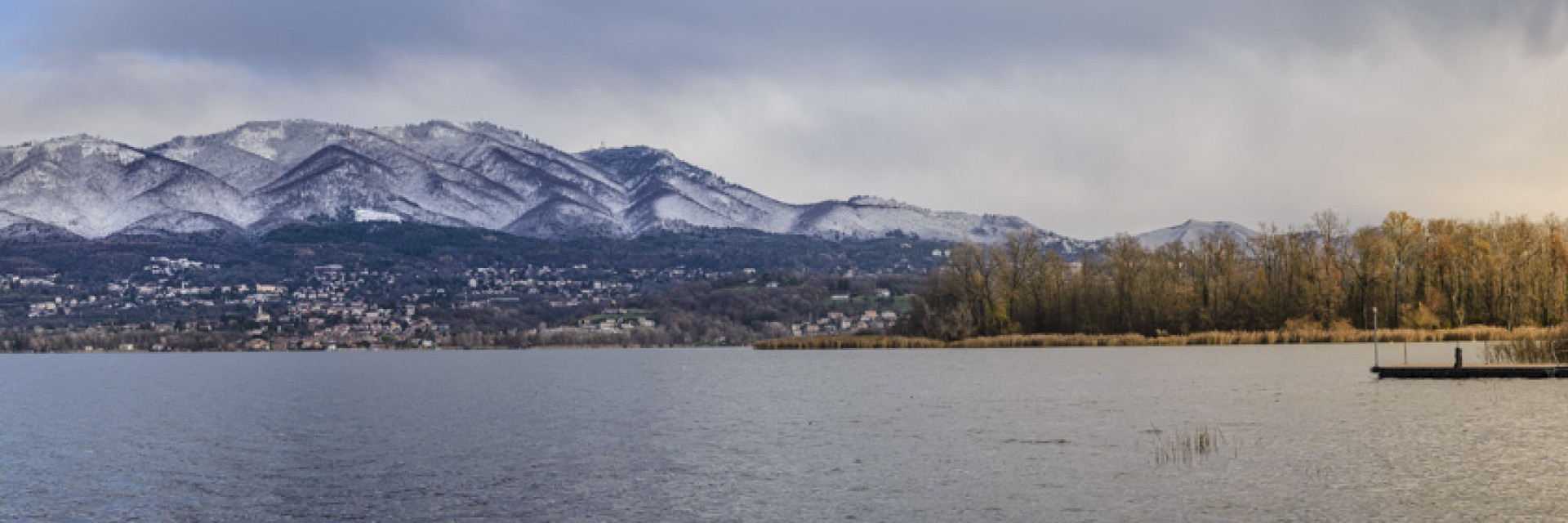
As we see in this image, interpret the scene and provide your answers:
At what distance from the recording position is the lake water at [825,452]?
30.0 m

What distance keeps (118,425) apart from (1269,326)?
98380 millimetres

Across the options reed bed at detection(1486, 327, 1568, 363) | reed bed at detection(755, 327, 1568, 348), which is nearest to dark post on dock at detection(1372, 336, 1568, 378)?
reed bed at detection(1486, 327, 1568, 363)

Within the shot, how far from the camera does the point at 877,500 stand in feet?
101

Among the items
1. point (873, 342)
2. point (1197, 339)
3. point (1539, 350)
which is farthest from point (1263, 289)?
point (1539, 350)

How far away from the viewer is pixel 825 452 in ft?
133

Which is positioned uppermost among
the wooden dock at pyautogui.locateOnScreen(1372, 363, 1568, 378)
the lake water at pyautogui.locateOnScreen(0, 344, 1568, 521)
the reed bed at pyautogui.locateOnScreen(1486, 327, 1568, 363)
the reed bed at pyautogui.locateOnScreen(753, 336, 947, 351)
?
the reed bed at pyautogui.locateOnScreen(753, 336, 947, 351)

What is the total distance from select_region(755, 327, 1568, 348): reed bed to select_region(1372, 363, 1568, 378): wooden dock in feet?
94.3

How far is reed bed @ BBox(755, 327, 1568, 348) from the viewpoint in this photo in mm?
109188

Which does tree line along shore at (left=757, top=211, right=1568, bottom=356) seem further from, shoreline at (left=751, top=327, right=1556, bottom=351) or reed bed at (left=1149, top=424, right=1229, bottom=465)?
reed bed at (left=1149, top=424, right=1229, bottom=465)

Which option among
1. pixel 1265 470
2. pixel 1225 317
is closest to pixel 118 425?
pixel 1265 470

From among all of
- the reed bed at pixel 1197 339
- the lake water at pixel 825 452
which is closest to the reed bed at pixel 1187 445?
the lake water at pixel 825 452

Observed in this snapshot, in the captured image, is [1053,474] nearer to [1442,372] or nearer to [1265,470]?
[1265,470]

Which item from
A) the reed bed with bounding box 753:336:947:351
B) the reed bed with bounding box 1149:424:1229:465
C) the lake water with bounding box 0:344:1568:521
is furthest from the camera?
the reed bed with bounding box 753:336:947:351

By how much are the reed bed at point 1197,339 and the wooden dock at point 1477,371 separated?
1131 inches
